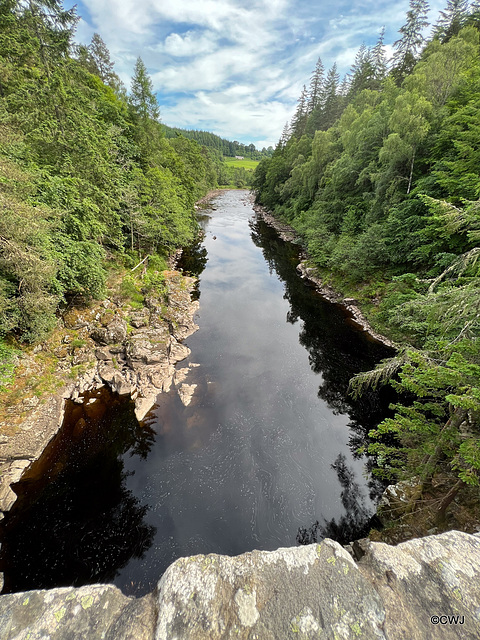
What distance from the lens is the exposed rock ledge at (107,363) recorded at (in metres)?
8.89

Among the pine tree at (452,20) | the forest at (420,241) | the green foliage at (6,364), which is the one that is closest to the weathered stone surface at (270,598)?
the forest at (420,241)

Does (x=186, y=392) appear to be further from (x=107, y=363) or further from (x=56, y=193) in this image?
(x=56, y=193)

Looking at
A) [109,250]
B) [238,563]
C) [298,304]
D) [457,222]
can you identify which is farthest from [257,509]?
[109,250]

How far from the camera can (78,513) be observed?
7922 mm

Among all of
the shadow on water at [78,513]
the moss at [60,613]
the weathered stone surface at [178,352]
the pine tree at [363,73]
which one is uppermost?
the pine tree at [363,73]

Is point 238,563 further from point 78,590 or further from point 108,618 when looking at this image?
point 78,590

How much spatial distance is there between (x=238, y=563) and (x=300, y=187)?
46.6 metres

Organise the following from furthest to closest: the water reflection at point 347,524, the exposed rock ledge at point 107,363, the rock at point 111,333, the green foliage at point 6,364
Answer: the rock at point 111,333, the green foliage at point 6,364, the exposed rock ledge at point 107,363, the water reflection at point 347,524

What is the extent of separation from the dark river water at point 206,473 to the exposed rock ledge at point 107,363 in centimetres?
52

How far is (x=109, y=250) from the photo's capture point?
770 inches

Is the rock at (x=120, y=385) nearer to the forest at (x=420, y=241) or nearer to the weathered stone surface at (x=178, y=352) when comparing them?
the weathered stone surface at (x=178, y=352)

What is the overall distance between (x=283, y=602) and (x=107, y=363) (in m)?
12.1

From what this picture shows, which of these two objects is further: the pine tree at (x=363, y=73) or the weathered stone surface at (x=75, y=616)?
the pine tree at (x=363, y=73)

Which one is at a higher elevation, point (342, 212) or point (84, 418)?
point (342, 212)
